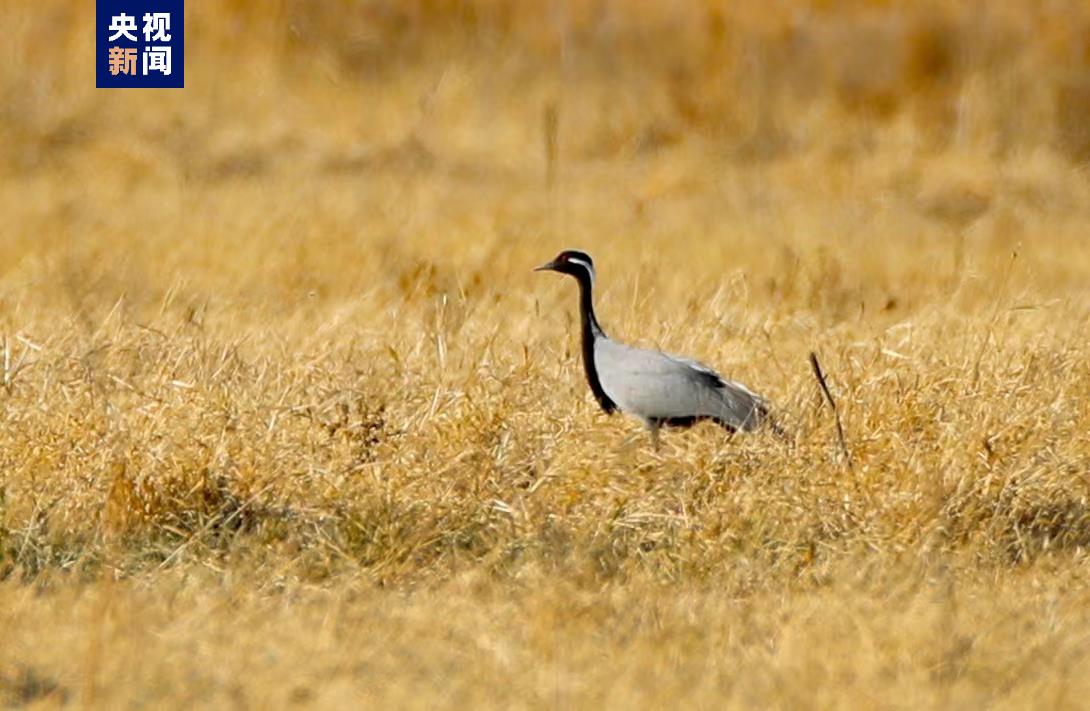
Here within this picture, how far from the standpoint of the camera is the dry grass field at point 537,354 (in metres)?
4.89

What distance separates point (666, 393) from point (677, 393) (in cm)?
3

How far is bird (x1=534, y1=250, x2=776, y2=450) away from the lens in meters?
6.40

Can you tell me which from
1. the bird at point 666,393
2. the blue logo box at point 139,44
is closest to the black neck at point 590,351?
the bird at point 666,393

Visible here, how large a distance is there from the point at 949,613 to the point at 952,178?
26.6 feet

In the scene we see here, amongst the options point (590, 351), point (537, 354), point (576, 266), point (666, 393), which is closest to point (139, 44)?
point (537, 354)

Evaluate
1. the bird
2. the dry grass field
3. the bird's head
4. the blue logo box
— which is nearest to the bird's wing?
the bird

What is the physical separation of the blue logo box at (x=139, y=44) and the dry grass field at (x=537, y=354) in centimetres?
17

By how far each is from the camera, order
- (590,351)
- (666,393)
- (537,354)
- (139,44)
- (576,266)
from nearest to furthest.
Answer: (666,393) < (590,351) < (576,266) < (537,354) < (139,44)

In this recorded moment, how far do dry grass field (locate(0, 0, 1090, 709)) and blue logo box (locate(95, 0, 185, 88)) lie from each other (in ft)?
0.55

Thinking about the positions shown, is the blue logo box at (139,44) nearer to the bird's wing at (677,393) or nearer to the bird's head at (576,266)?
the bird's head at (576,266)

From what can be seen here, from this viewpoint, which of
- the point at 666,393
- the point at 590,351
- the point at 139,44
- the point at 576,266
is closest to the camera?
A: the point at 666,393

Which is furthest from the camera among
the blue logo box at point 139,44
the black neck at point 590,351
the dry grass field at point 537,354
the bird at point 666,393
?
the blue logo box at point 139,44

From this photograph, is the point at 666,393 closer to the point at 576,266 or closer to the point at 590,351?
the point at 590,351

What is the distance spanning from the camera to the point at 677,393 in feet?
21.0
